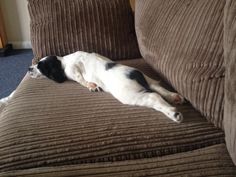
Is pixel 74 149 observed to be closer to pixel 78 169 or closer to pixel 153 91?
pixel 78 169

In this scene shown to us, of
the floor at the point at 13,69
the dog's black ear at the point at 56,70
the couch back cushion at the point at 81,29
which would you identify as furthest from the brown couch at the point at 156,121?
the floor at the point at 13,69

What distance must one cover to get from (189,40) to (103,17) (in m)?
0.67

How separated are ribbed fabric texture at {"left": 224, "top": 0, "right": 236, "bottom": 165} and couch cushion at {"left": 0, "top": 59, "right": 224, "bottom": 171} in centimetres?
18

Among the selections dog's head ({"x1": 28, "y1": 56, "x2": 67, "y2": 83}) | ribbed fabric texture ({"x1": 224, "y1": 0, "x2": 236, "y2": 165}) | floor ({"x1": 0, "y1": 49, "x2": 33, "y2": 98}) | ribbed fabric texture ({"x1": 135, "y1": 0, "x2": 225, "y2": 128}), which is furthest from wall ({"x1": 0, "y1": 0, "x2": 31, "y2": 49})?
ribbed fabric texture ({"x1": 224, "y1": 0, "x2": 236, "y2": 165})

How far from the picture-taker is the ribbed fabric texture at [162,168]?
2.88ft

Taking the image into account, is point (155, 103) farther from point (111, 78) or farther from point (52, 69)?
point (52, 69)

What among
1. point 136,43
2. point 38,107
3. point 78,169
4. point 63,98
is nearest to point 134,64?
point 136,43

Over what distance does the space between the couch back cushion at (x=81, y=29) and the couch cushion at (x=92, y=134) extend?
51 centimetres

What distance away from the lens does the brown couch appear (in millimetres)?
901

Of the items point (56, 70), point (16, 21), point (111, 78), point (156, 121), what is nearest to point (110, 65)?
point (111, 78)

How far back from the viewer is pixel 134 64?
1606 millimetres

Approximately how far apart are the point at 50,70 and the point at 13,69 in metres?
1.32

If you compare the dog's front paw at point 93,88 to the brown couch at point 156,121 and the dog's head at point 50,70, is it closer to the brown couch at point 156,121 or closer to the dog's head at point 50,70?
the brown couch at point 156,121

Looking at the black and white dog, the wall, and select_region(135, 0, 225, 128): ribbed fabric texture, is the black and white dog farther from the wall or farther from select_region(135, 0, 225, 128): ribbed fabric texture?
the wall
